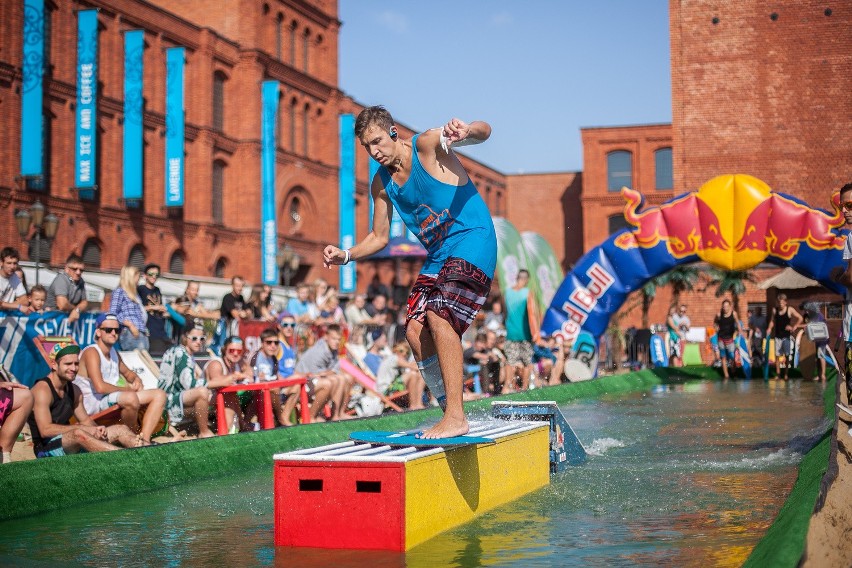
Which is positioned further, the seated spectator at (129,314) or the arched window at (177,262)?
the arched window at (177,262)

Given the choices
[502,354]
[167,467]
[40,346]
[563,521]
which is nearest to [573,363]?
[502,354]

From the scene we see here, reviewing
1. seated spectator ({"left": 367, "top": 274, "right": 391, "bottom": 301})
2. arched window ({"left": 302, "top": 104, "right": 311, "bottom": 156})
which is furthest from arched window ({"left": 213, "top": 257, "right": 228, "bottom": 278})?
seated spectator ({"left": 367, "top": 274, "right": 391, "bottom": 301})

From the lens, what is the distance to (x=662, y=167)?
58531mm

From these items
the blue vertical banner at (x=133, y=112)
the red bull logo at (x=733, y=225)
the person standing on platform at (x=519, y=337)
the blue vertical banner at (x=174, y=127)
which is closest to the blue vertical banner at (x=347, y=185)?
the blue vertical banner at (x=174, y=127)

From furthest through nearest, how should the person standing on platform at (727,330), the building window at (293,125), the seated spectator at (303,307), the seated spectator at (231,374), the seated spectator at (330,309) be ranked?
the building window at (293,125) < the person standing on platform at (727,330) < the seated spectator at (330,309) < the seated spectator at (303,307) < the seated spectator at (231,374)

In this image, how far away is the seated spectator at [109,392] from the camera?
7781 mm

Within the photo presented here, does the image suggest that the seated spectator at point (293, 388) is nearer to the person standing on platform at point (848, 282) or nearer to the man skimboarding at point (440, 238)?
the man skimboarding at point (440, 238)

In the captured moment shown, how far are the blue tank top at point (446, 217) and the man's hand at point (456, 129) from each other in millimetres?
318

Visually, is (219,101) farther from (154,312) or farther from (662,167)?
(154,312)

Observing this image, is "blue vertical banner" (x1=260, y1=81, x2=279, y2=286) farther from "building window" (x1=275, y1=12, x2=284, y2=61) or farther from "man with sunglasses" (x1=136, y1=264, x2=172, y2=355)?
"man with sunglasses" (x1=136, y1=264, x2=172, y2=355)

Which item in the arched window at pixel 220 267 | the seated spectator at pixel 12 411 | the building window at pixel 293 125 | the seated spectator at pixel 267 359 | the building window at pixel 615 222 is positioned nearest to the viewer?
the seated spectator at pixel 12 411

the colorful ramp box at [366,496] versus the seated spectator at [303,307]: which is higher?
the seated spectator at [303,307]

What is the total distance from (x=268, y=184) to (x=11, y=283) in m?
30.4

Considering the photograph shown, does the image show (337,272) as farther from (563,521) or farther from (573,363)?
(563,521)
